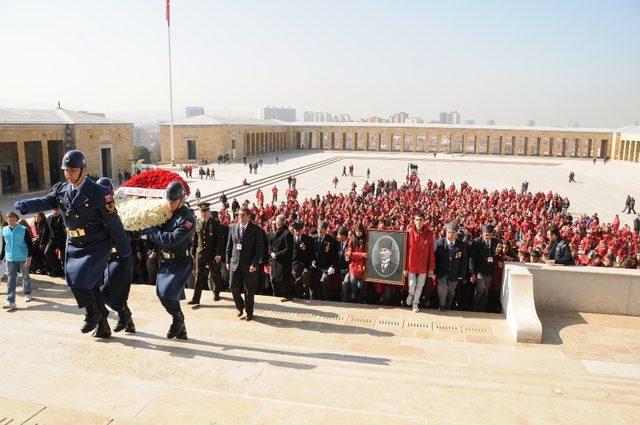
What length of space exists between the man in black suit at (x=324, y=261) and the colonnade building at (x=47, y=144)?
1057 inches

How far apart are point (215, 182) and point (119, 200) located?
31.1 meters

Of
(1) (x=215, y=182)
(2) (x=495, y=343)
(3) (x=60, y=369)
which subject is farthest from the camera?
(1) (x=215, y=182)

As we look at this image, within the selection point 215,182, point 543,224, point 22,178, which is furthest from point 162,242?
point 215,182

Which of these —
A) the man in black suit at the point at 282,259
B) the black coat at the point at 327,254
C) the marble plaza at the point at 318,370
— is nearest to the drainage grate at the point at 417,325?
the marble plaza at the point at 318,370

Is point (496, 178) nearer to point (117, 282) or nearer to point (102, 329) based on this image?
point (117, 282)

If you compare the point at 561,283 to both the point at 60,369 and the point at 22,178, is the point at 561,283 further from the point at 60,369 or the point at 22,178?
the point at 22,178

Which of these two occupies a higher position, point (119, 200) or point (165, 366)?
point (119, 200)

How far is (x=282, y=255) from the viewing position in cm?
714

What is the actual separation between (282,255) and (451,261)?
2.47 m

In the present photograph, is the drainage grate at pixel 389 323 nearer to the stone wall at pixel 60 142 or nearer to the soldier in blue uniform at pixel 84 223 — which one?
the soldier in blue uniform at pixel 84 223

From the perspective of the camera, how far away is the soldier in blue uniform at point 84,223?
4668 millimetres

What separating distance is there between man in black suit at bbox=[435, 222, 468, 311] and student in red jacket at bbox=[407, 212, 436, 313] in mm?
171

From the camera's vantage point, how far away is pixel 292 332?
5.72 m

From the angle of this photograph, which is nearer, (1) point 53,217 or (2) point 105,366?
(2) point 105,366
